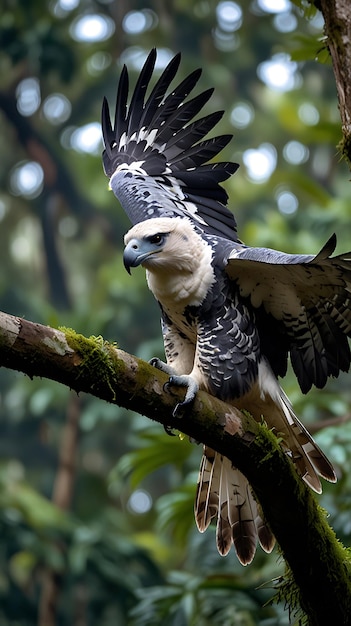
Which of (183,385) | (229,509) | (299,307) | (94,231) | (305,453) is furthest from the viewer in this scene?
(94,231)

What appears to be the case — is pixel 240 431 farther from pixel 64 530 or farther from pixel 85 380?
pixel 64 530

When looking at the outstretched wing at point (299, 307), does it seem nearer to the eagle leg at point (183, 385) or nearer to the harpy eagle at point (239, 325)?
the harpy eagle at point (239, 325)

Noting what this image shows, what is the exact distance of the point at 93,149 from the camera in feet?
36.9

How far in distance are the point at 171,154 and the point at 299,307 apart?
1.09 metres

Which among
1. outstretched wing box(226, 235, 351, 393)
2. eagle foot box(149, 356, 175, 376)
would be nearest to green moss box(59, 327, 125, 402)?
eagle foot box(149, 356, 175, 376)

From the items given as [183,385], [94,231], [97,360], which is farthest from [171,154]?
[94,231]

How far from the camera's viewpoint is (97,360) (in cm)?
220

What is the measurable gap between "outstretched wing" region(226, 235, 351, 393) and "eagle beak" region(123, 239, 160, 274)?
0.29 meters

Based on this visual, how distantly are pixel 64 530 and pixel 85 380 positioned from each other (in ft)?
15.7

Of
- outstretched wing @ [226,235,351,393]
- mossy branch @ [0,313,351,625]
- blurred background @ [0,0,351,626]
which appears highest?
blurred background @ [0,0,351,626]

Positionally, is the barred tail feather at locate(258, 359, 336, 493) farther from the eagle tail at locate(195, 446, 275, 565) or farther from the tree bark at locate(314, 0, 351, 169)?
the tree bark at locate(314, 0, 351, 169)

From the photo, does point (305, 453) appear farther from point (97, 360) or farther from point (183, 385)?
point (97, 360)

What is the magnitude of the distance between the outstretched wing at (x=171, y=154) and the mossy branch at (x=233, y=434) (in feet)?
3.80

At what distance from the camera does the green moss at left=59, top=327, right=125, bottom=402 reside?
2.18 metres
